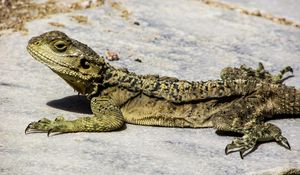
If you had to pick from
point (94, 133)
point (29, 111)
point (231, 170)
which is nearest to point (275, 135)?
point (231, 170)

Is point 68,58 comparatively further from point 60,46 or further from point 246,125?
point 246,125

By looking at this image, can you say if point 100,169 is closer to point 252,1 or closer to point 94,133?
point 94,133

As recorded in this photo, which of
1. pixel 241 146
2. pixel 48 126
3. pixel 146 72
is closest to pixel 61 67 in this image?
pixel 48 126

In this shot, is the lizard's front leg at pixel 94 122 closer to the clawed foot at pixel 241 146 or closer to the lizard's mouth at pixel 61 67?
the lizard's mouth at pixel 61 67

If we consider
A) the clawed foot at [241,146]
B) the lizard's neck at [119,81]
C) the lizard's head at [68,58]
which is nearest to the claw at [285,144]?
the clawed foot at [241,146]

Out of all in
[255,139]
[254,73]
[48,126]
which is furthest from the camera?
[254,73]

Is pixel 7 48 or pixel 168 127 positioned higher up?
pixel 7 48
